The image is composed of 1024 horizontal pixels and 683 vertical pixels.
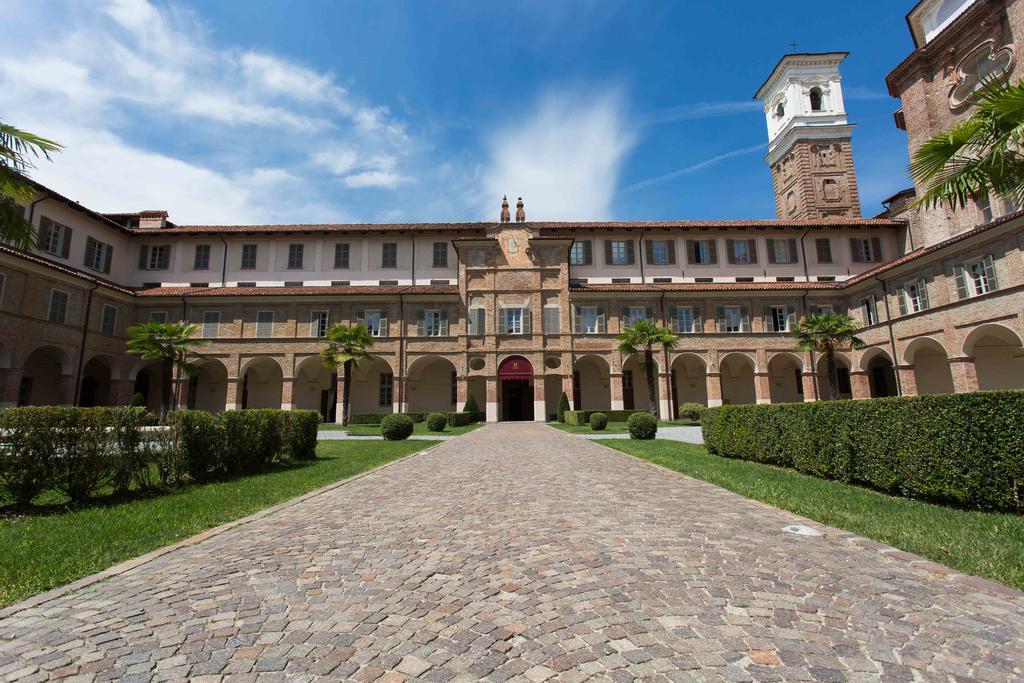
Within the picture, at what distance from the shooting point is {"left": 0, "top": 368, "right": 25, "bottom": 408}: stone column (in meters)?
23.7

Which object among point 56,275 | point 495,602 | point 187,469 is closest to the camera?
point 495,602

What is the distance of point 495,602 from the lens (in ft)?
11.9

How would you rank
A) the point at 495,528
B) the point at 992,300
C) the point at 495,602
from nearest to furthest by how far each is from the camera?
the point at 495,602 < the point at 495,528 < the point at 992,300

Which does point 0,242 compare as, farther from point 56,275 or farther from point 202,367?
point 202,367

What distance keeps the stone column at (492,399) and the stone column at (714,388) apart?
47.0ft

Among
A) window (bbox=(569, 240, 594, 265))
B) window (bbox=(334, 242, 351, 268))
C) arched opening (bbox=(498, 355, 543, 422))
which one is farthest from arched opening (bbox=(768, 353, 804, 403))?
window (bbox=(334, 242, 351, 268))

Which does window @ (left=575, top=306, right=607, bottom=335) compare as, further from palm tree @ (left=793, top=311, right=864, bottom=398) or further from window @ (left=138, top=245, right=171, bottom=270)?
window @ (left=138, top=245, right=171, bottom=270)

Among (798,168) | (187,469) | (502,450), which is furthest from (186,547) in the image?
(798,168)

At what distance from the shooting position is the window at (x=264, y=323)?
34.0 m

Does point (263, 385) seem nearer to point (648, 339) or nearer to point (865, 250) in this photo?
point (648, 339)

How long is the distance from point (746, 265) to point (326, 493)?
35.8 m

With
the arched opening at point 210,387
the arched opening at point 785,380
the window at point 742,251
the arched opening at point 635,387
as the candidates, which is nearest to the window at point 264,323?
the arched opening at point 210,387

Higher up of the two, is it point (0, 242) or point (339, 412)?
point (0, 242)

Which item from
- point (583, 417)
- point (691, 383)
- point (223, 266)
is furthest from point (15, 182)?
point (691, 383)
